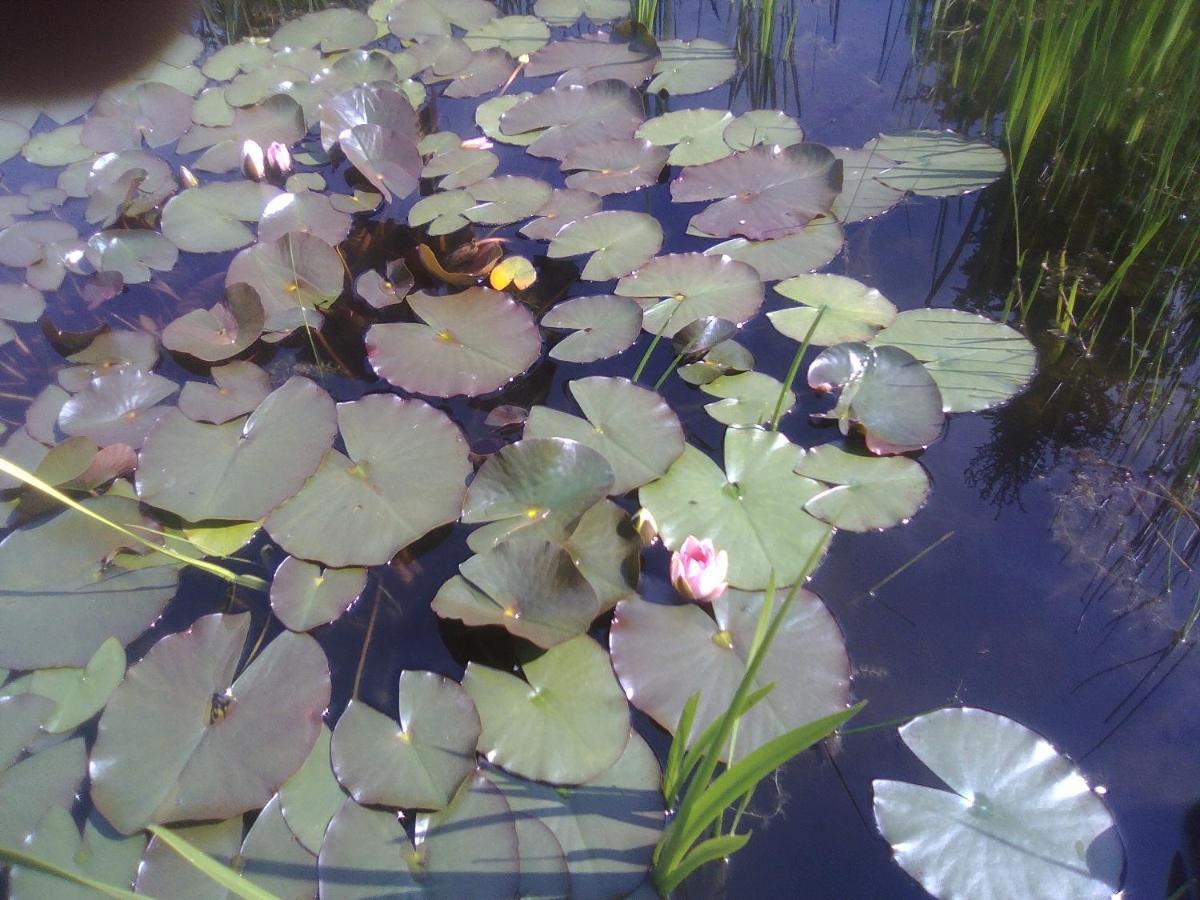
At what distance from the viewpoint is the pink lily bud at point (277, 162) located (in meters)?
2.64

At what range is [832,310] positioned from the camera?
2139 millimetres

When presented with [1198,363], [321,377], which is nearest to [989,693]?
[1198,363]

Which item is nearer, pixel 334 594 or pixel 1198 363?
pixel 334 594

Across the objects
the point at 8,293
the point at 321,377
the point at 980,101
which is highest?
the point at 980,101

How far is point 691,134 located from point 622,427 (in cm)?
144

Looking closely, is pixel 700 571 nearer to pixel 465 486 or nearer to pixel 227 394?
pixel 465 486

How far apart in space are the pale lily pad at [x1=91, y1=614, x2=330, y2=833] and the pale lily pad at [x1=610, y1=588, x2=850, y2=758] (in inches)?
24.0

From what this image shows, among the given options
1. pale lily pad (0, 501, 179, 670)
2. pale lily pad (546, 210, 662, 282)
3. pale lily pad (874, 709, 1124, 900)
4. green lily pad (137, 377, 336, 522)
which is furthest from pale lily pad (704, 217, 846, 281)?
pale lily pad (0, 501, 179, 670)

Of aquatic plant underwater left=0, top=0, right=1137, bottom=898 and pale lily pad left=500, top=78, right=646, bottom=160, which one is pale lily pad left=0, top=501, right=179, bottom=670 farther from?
pale lily pad left=500, top=78, right=646, bottom=160

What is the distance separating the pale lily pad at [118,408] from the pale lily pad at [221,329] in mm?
114

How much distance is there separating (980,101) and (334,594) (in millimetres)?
2832

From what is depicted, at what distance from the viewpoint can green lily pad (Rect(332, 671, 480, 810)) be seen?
4.30 feet

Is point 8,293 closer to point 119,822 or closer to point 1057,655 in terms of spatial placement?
point 119,822

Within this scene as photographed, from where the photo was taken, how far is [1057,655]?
149 centimetres
